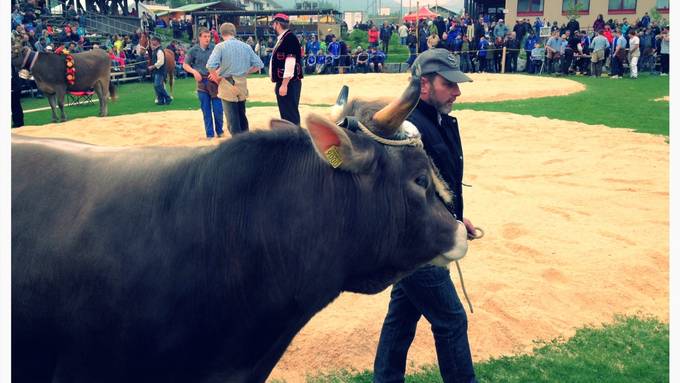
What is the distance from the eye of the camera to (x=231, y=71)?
33.0 feet

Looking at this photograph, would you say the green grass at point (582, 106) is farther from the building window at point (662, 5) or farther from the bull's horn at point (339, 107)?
the building window at point (662, 5)

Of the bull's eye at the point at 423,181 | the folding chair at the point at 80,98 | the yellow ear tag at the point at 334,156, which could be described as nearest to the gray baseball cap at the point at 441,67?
the bull's eye at the point at 423,181

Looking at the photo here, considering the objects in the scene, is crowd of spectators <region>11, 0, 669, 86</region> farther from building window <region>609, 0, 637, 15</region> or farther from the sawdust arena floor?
the sawdust arena floor

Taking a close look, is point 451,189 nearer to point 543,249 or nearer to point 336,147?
point 336,147

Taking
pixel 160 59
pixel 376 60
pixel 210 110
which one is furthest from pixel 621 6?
pixel 210 110

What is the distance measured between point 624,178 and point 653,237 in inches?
97.3

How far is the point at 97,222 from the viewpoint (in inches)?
97.2

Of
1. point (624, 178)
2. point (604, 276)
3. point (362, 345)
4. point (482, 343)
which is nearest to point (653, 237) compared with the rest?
point (604, 276)

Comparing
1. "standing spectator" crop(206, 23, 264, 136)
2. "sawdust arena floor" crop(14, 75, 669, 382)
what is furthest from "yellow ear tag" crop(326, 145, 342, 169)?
"standing spectator" crop(206, 23, 264, 136)

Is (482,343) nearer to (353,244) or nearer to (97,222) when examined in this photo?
(353,244)

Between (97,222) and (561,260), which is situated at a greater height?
(97,222)

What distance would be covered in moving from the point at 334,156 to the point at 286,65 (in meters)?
6.87

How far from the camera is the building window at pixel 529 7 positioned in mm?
46150

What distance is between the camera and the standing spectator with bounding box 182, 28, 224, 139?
11.8 meters
